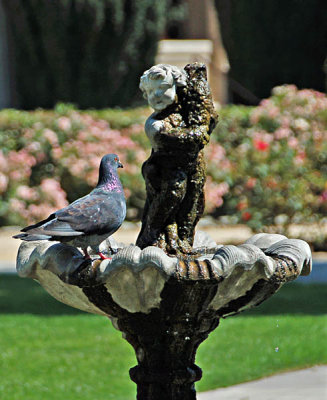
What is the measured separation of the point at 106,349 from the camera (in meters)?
7.22

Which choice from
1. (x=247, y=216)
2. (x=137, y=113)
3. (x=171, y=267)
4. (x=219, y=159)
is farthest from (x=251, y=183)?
(x=171, y=267)

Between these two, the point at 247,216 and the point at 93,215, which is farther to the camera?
the point at 247,216

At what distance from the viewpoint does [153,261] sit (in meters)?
3.74

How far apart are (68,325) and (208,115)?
13.2 ft

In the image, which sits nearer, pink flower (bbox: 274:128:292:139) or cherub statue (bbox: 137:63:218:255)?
cherub statue (bbox: 137:63:218:255)

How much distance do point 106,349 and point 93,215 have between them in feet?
11.4

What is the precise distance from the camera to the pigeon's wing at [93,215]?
153 inches

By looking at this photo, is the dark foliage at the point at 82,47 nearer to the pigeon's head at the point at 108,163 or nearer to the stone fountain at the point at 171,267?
the stone fountain at the point at 171,267

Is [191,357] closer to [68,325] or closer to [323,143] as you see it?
[68,325]

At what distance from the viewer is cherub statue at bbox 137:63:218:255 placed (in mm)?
4266

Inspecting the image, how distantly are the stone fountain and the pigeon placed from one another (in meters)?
0.11

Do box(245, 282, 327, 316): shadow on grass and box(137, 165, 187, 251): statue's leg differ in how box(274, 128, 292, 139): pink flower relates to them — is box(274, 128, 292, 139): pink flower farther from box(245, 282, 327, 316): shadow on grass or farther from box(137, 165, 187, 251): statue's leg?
box(137, 165, 187, 251): statue's leg

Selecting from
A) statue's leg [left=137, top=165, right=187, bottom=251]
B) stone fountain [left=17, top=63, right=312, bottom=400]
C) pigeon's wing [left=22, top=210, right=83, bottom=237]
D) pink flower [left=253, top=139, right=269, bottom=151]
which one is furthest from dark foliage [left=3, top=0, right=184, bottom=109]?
pigeon's wing [left=22, top=210, right=83, bottom=237]

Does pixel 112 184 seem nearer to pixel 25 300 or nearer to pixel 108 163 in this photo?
pixel 108 163
